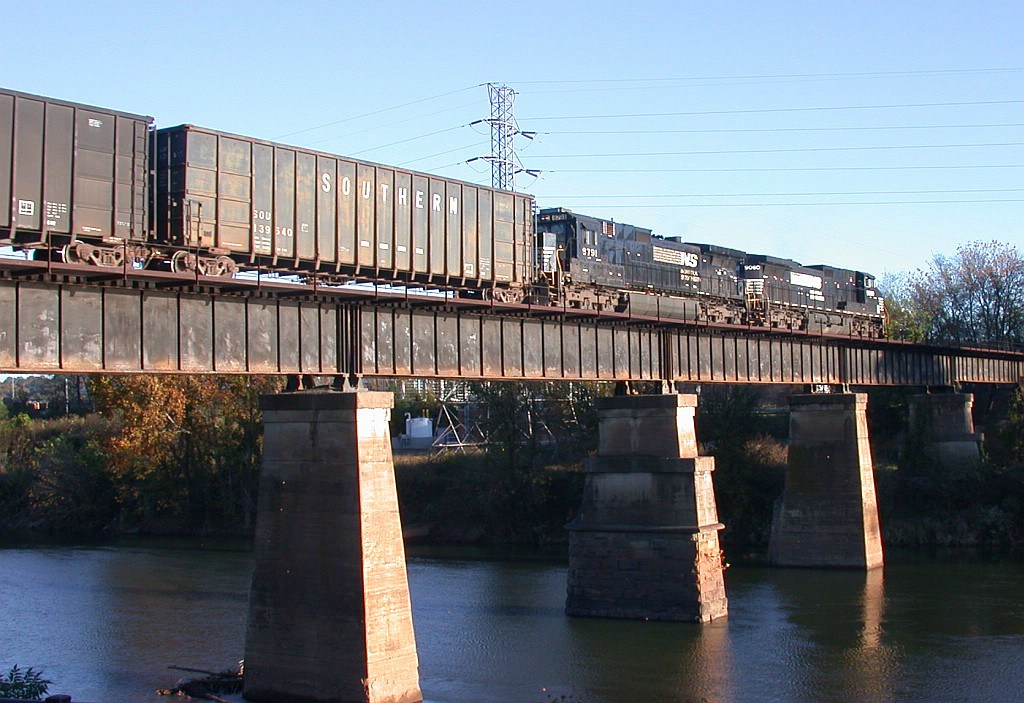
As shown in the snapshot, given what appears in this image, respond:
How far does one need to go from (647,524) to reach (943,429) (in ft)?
97.0

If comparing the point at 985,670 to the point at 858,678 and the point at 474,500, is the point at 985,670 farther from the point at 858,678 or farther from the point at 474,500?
the point at 474,500

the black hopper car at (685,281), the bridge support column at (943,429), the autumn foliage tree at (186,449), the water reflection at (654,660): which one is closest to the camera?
the water reflection at (654,660)

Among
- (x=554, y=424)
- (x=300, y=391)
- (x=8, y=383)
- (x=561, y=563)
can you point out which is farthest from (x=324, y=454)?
(x=8, y=383)

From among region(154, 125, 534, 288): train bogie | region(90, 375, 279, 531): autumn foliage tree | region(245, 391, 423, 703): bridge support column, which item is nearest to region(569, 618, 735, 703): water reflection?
region(245, 391, 423, 703): bridge support column

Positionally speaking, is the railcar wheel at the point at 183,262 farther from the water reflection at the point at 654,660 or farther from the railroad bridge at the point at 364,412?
the water reflection at the point at 654,660

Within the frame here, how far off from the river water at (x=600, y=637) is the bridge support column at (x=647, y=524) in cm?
74

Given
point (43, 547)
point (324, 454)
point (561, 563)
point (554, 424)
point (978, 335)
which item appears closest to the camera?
point (324, 454)

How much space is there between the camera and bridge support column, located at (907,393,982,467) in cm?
5709

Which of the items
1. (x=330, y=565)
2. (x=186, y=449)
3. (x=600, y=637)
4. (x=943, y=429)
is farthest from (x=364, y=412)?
(x=186, y=449)

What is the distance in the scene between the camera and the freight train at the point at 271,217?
2261cm

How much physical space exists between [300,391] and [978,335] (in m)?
73.5

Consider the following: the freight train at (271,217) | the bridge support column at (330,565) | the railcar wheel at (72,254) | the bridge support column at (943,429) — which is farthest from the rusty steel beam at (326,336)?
the bridge support column at (943,429)

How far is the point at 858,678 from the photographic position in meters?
27.8

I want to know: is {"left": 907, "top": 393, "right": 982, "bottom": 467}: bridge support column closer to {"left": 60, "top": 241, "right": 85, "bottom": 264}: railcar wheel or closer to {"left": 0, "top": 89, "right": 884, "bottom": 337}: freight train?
{"left": 0, "top": 89, "right": 884, "bottom": 337}: freight train
